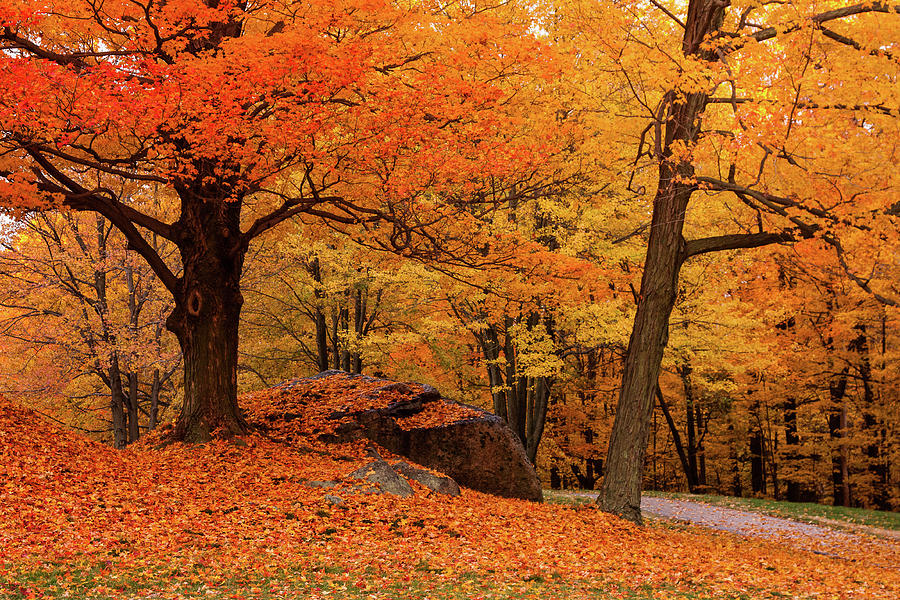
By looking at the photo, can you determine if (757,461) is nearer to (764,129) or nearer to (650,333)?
(650,333)

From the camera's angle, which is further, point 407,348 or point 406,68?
point 407,348

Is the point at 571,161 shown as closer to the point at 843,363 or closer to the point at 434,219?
the point at 434,219

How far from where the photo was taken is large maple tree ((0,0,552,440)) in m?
8.80

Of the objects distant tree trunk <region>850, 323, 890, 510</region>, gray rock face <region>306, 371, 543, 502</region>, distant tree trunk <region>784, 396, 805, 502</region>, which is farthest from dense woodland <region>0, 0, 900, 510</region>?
distant tree trunk <region>784, 396, 805, 502</region>

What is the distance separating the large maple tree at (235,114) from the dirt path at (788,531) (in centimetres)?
816

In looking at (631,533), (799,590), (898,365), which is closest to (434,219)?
(631,533)

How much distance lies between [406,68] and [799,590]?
372 inches

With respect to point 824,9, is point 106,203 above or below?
below

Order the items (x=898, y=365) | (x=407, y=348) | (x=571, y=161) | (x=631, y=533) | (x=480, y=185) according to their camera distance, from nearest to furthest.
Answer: (x=631, y=533) → (x=480, y=185) → (x=571, y=161) → (x=898, y=365) → (x=407, y=348)

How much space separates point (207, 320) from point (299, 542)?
5.47 metres

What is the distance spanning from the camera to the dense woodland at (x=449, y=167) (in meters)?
9.39

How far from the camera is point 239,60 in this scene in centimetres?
887

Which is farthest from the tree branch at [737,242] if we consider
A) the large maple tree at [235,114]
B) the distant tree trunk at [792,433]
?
the distant tree trunk at [792,433]

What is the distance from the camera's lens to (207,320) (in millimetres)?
12070
